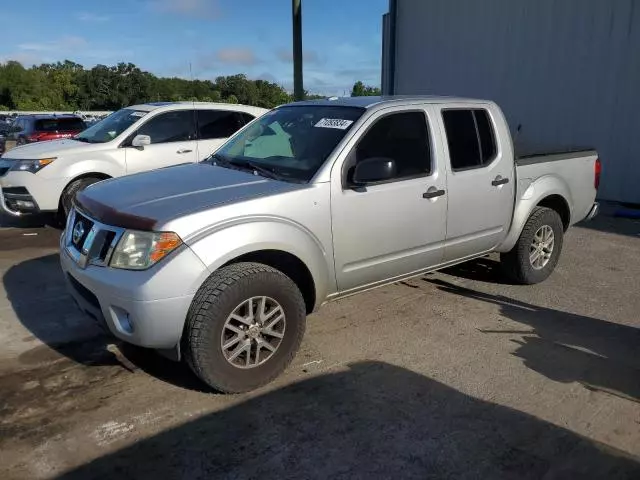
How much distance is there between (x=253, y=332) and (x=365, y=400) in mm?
814

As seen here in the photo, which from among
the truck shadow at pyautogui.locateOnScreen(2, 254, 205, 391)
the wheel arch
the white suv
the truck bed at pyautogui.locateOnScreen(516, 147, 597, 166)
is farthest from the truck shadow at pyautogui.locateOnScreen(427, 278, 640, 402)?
the white suv

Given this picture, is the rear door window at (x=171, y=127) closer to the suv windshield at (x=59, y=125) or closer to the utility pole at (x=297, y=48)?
the utility pole at (x=297, y=48)

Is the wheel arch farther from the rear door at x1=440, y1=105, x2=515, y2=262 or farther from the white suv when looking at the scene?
the white suv

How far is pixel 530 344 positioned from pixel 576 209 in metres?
2.24

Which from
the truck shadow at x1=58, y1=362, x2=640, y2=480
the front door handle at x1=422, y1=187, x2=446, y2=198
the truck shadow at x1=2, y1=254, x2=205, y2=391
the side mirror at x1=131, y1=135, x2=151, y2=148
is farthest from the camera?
the side mirror at x1=131, y1=135, x2=151, y2=148

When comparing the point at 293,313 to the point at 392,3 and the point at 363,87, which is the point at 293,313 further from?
the point at 363,87

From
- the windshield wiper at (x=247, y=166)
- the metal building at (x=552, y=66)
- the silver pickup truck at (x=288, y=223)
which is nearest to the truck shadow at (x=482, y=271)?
the silver pickup truck at (x=288, y=223)

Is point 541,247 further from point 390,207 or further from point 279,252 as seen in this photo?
point 279,252

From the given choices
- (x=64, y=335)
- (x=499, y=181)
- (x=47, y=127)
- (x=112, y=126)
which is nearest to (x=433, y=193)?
(x=499, y=181)

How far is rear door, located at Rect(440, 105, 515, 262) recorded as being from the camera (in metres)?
4.61

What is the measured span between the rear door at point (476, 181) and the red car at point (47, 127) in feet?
36.8

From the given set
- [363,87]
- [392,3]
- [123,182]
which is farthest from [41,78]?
[123,182]

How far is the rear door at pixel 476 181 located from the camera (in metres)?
4.61

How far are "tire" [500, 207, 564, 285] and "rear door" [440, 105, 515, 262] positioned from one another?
14.4 inches
